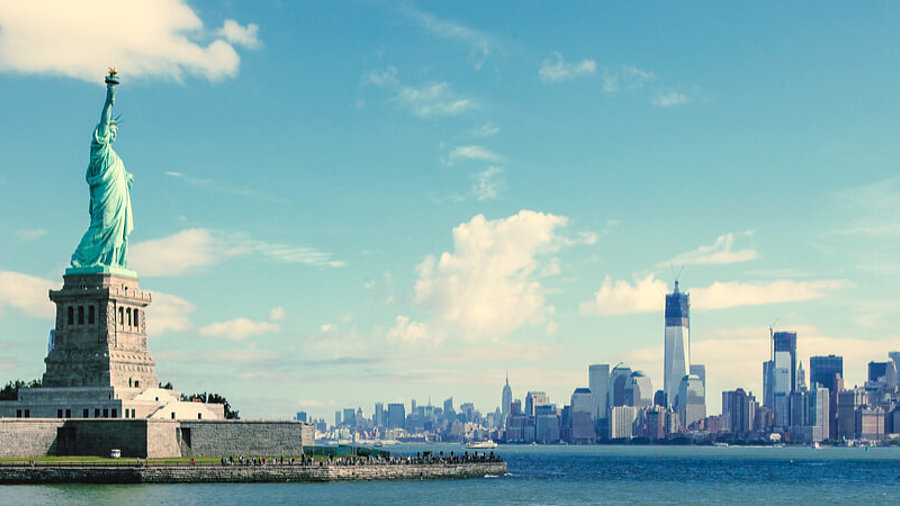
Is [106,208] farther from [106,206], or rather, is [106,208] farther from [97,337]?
[97,337]

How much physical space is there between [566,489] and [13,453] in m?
46.4

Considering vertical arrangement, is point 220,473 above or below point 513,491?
above

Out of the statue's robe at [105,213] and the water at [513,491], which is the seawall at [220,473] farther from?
the statue's robe at [105,213]

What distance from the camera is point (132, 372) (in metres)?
106

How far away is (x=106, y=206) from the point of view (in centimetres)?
10788

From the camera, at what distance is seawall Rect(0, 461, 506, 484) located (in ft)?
297

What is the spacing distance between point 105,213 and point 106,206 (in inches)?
24.8

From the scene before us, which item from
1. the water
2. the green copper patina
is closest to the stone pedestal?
the green copper patina

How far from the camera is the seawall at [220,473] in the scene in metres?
90.6

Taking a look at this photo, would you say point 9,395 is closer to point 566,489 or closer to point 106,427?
point 106,427

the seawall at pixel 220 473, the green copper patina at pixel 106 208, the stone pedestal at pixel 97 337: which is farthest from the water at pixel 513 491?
the green copper patina at pixel 106 208

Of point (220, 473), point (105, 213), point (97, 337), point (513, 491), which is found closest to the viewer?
point (220, 473)

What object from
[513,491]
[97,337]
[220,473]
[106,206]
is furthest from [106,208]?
[513,491]

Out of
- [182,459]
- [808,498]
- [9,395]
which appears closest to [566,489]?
[808,498]
